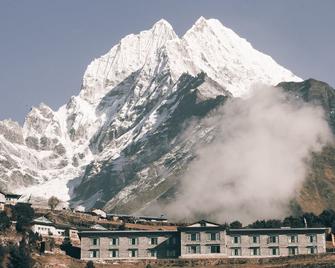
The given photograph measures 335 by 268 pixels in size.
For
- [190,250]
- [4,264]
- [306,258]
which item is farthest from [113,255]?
[306,258]

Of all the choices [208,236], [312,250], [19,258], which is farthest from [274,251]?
[19,258]

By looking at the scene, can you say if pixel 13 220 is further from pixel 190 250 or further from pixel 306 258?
pixel 306 258

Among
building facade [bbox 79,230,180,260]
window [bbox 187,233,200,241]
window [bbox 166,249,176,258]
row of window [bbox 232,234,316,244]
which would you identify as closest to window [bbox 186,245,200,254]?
window [bbox 187,233,200,241]

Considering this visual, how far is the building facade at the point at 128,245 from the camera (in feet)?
632

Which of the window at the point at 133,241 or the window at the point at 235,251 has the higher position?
the window at the point at 133,241

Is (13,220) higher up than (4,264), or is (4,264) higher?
(13,220)

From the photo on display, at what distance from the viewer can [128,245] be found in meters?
194

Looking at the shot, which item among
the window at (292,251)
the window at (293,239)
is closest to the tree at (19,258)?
the window at (292,251)

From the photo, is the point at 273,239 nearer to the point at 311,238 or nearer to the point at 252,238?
the point at 252,238

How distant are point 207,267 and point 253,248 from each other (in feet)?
62.5

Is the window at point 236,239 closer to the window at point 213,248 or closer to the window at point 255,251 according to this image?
the window at point 255,251

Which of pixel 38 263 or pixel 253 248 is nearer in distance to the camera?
pixel 38 263

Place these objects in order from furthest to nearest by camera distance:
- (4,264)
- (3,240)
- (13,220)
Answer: (13,220), (3,240), (4,264)

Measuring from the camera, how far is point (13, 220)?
19912 centimetres
